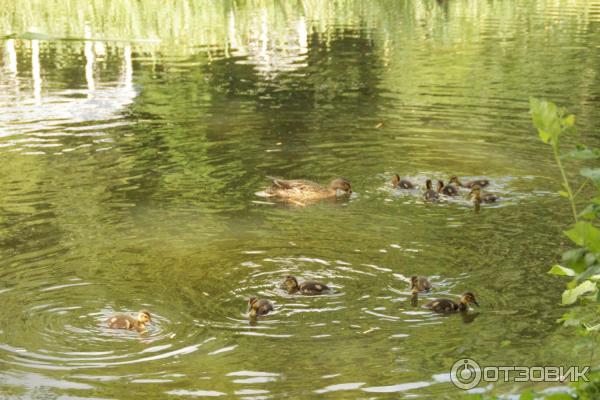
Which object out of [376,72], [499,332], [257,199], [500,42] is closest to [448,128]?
[257,199]

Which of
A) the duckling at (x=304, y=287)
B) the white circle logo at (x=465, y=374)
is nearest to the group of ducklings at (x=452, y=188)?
the duckling at (x=304, y=287)

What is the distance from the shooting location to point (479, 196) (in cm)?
1204

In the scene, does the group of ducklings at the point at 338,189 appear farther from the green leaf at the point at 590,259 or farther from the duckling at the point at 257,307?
the green leaf at the point at 590,259

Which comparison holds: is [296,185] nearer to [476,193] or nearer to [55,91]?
[476,193]

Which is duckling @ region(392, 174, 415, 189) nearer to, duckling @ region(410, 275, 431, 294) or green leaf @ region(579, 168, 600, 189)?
duckling @ region(410, 275, 431, 294)

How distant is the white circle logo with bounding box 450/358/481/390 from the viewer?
7.18 metres

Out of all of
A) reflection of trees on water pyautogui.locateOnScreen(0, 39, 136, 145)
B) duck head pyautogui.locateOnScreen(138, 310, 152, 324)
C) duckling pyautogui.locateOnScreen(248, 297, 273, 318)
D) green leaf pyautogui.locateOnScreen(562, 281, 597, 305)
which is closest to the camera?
green leaf pyautogui.locateOnScreen(562, 281, 597, 305)

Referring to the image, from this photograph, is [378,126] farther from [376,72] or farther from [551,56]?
[551,56]

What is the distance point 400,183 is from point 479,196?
1.08m

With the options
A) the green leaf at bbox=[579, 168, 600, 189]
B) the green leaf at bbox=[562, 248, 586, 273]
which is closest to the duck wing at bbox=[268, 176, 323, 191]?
the green leaf at bbox=[562, 248, 586, 273]

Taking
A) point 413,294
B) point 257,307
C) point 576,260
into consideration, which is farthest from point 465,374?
point 576,260

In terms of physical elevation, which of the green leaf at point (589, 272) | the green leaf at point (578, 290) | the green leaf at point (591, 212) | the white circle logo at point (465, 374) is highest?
the green leaf at point (591, 212)

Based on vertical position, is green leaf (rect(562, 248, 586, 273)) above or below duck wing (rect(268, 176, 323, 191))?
above

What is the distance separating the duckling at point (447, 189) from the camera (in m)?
12.3
